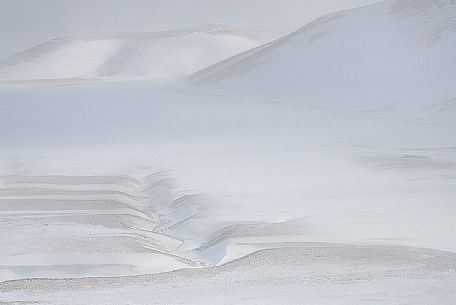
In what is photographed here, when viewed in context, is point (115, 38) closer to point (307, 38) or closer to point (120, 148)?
point (307, 38)

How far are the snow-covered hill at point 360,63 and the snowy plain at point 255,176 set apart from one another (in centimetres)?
17

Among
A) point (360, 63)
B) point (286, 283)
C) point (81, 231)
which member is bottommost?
point (286, 283)

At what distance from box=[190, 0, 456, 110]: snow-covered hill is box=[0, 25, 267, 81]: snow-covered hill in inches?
1632

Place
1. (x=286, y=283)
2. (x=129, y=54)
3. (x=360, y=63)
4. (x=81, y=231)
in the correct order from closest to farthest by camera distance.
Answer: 1. (x=286, y=283)
2. (x=81, y=231)
3. (x=360, y=63)
4. (x=129, y=54)

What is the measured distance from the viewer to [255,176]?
89.8ft

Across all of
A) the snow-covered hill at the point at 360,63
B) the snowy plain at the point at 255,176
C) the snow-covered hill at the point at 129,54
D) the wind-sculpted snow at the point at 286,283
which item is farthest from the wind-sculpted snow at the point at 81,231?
the snow-covered hill at the point at 129,54

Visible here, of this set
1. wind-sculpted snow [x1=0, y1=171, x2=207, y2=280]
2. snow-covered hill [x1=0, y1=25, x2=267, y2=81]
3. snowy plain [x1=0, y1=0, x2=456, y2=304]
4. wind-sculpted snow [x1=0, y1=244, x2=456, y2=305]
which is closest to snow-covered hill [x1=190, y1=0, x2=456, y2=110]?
snowy plain [x1=0, y1=0, x2=456, y2=304]

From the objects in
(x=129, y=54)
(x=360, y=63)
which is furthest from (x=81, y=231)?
(x=129, y=54)

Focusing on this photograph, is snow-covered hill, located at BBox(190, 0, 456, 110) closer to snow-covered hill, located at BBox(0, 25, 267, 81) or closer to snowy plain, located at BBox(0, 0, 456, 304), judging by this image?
snowy plain, located at BBox(0, 0, 456, 304)

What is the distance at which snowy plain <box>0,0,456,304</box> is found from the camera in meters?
13.5

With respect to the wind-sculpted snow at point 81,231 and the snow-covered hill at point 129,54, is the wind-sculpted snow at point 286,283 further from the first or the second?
the snow-covered hill at point 129,54

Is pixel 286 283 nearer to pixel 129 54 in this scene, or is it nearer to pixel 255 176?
pixel 255 176

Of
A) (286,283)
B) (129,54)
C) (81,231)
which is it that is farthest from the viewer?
(129,54)

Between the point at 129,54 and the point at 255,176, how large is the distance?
334 feet
